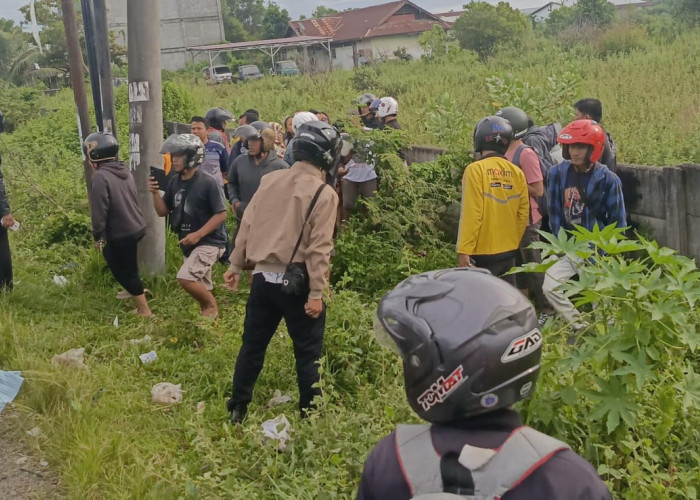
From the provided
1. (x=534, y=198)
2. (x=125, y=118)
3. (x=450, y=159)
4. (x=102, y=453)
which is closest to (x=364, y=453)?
(x=102, y=453)

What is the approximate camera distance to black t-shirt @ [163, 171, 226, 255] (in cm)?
674

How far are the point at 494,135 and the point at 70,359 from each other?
357cm

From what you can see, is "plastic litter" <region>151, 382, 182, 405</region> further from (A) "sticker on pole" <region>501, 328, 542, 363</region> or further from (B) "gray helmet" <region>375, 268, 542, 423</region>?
(A) "sticker on pole" <region>501, 328, 542, 363</region>

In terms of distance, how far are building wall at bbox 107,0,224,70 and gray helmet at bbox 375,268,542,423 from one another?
6132cm

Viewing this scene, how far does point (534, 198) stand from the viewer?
6.52 m

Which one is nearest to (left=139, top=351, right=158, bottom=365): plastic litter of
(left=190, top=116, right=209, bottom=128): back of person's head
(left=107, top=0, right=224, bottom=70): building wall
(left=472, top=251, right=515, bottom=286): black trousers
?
(left=472, top=251, right=515, bottom=286): black trousers

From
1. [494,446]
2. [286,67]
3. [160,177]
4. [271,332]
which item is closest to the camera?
[494,446]

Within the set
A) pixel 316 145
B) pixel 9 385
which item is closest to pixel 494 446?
pixel 316 145

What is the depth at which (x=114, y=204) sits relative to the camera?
7031 mm

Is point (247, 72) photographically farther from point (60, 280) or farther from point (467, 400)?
point (467, 400)

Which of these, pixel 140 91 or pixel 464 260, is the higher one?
pixel 140 91

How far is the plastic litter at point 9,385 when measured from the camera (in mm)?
5457

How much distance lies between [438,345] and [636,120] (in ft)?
32.4

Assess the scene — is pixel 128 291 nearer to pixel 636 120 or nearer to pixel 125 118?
pixel 636 120
